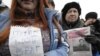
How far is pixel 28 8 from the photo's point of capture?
240cm

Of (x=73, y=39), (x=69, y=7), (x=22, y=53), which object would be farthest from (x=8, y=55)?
(x=69, y=7)

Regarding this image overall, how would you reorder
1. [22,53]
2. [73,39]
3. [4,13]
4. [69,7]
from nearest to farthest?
[22,53] < [4,13] < [73,39] < [69,7]

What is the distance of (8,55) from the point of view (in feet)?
7.45

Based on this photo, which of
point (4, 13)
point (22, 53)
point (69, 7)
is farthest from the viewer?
point (69, 7)

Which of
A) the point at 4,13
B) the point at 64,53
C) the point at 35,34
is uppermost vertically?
the point at 4,13

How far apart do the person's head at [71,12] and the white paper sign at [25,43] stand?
1621 millimetres

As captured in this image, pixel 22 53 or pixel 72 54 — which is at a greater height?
pixel 22 53

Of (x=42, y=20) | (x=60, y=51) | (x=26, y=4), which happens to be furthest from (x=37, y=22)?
(x=60, y=51)

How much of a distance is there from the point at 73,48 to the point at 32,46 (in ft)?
3.56

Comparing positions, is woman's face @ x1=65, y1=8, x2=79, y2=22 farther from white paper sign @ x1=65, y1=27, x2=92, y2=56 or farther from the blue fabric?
the blue fabric

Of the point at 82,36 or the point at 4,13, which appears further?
the point at 82,36

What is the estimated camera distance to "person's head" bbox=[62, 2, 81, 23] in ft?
12.7

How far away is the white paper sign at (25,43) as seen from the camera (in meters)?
2.24

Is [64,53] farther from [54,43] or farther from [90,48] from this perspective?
[90,48]
